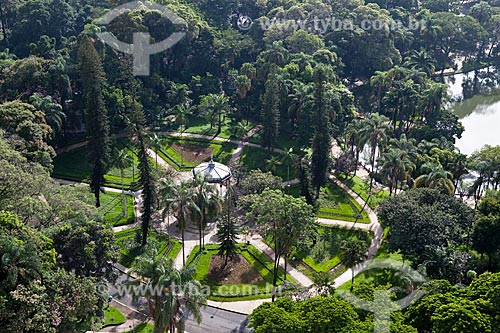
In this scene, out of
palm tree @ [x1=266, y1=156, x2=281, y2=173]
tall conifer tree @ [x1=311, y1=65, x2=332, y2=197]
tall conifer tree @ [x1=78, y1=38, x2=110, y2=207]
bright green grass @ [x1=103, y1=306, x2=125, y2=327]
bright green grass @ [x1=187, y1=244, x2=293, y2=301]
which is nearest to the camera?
bright green grass @ [x1=103, y1=306, x2=125, y2=327]

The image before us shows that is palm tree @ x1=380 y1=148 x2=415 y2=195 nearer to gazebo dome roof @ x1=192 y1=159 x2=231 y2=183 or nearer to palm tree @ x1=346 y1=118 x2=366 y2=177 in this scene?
palm tree @ x1=346 y1=118 x2=366 y2=177

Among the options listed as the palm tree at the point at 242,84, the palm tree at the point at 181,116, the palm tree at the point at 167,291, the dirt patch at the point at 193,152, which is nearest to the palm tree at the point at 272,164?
the dirt patch at the point at 193,152

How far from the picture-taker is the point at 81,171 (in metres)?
68.1

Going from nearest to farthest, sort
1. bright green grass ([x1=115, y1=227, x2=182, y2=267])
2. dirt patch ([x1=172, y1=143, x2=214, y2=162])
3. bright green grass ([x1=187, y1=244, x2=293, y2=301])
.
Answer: bright green grass ([x1=187, y1=244, x2=293, y2=301])
bright green grass ([x1=115, y1=227, x2=182, y2=267])
dirt patch ([x1=172, y1=143, x2=214, y2=162])

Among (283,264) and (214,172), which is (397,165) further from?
(214,172)

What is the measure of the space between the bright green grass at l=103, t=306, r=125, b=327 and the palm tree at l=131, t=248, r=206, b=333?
937 cm

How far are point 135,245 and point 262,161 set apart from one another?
2243 cm

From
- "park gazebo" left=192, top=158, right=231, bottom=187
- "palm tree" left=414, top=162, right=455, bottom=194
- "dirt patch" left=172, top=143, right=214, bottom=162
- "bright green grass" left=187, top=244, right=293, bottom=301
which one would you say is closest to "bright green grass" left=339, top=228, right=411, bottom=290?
"bright green grass" left=187, top=244, right=293, bottom=301

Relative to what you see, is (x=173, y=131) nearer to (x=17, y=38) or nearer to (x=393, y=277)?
(x=17, y=38)

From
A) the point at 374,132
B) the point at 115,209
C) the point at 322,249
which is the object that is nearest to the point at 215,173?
the point at 115,209

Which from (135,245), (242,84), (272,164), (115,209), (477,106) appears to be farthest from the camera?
(477,106)

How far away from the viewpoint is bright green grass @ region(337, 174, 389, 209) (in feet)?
209

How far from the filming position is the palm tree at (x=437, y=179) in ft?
184

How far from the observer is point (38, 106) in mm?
63875
